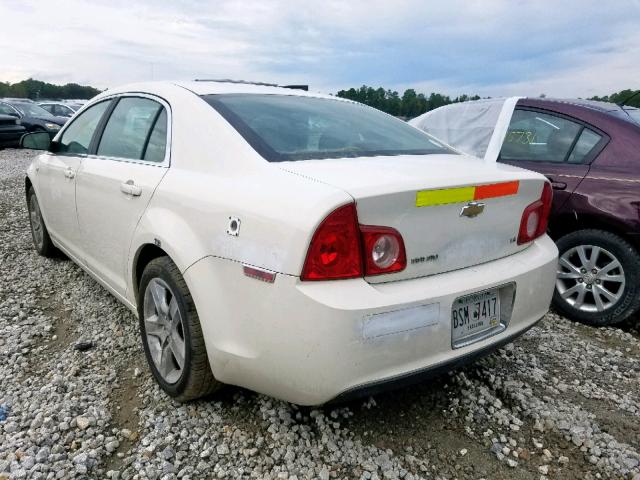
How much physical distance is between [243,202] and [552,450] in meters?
1.69

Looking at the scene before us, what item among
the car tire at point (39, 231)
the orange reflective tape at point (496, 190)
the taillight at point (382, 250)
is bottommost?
the car tire at point (39, 231)

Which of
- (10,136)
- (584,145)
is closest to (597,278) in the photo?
(584,145)

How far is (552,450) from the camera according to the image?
222 centimetres

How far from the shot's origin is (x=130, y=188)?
2637 millimetres

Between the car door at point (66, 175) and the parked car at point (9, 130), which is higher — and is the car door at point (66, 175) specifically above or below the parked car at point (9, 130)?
above

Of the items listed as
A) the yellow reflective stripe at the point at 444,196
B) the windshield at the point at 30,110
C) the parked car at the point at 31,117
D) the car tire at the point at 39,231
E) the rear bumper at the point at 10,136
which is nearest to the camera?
the yellow reflective stripe at the point at 444,196

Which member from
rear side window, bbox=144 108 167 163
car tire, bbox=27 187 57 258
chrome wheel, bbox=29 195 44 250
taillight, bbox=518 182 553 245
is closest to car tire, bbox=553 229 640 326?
taillight, bbox=518 182 553 245

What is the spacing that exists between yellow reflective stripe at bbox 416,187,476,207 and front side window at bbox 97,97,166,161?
1400 millimetres

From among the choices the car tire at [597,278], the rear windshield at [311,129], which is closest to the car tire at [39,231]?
the rear windshield at [311,129]

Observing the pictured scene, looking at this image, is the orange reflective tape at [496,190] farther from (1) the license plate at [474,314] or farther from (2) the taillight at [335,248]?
(2) the taillight at [335,248]

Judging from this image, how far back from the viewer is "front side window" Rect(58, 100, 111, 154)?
3438mm

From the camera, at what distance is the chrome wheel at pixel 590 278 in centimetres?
346

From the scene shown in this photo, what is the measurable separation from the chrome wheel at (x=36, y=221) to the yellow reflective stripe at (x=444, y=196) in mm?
3814

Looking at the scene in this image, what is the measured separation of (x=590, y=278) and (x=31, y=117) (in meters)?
17.3
